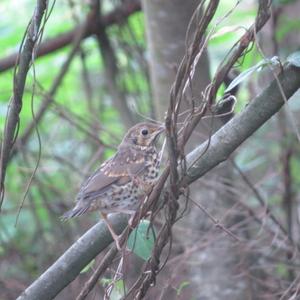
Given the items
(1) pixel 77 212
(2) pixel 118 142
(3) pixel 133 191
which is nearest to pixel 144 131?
(3) pixel 133 191

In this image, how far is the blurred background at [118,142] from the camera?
4.24m

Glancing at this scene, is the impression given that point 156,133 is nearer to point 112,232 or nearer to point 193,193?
point 112,232

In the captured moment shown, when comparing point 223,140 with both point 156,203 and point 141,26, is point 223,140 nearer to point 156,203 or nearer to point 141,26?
point 156,203

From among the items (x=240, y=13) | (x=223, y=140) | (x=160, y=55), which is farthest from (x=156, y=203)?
(x=240, y=13)

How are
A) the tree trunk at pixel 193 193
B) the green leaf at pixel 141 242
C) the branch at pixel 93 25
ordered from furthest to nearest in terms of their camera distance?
the branch at pixel 93 25
the tree trunk at pixel 193 193
the green leaf at pixel 141 242

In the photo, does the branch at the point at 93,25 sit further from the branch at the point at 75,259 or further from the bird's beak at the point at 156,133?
the branch at the point at 75,259

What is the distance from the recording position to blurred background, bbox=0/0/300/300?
4.24 m

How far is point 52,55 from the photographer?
600cm

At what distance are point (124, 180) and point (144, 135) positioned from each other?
36cm

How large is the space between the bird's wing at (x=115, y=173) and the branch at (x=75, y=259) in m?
0.37

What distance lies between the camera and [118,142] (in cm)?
486

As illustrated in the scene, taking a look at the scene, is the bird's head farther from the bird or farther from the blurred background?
the blurred background

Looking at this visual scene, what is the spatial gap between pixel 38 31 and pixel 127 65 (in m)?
3.41

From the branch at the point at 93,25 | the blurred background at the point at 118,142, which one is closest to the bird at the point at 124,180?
the blurred background at the point at 118,142
